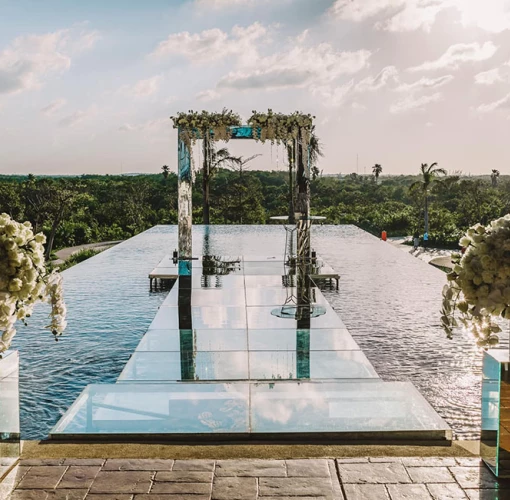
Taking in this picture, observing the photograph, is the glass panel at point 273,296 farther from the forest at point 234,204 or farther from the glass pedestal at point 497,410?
the forest at point 234,204

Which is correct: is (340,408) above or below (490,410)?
below

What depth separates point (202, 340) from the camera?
5406 millimetres

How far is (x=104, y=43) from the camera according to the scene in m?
13.5

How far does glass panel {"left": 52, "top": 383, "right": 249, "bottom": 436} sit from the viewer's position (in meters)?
3.18

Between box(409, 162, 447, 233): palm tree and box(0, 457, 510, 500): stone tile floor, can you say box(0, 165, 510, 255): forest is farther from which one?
box(0, 457, 510, 500): stone tile floor

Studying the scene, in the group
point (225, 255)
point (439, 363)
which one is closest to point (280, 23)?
point (225, 255)

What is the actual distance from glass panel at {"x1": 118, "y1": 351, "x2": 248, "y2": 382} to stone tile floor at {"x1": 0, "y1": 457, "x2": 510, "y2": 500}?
174 centimetres

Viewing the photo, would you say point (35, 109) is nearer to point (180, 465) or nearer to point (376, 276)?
point (376, 276)

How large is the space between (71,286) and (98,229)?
1356cm

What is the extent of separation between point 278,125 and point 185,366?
5.11 m

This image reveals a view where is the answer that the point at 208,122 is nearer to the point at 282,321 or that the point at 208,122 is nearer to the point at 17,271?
the point at 282,321

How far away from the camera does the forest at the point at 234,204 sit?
2269cm

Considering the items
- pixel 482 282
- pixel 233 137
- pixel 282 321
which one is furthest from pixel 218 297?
pixel 482 282

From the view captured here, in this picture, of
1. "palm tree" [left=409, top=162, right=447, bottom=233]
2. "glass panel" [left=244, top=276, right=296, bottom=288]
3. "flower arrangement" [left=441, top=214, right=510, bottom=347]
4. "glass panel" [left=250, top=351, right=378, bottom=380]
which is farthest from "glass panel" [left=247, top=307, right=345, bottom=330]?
"palm tree" [left=409, top=162, right=447, bottom=233]
